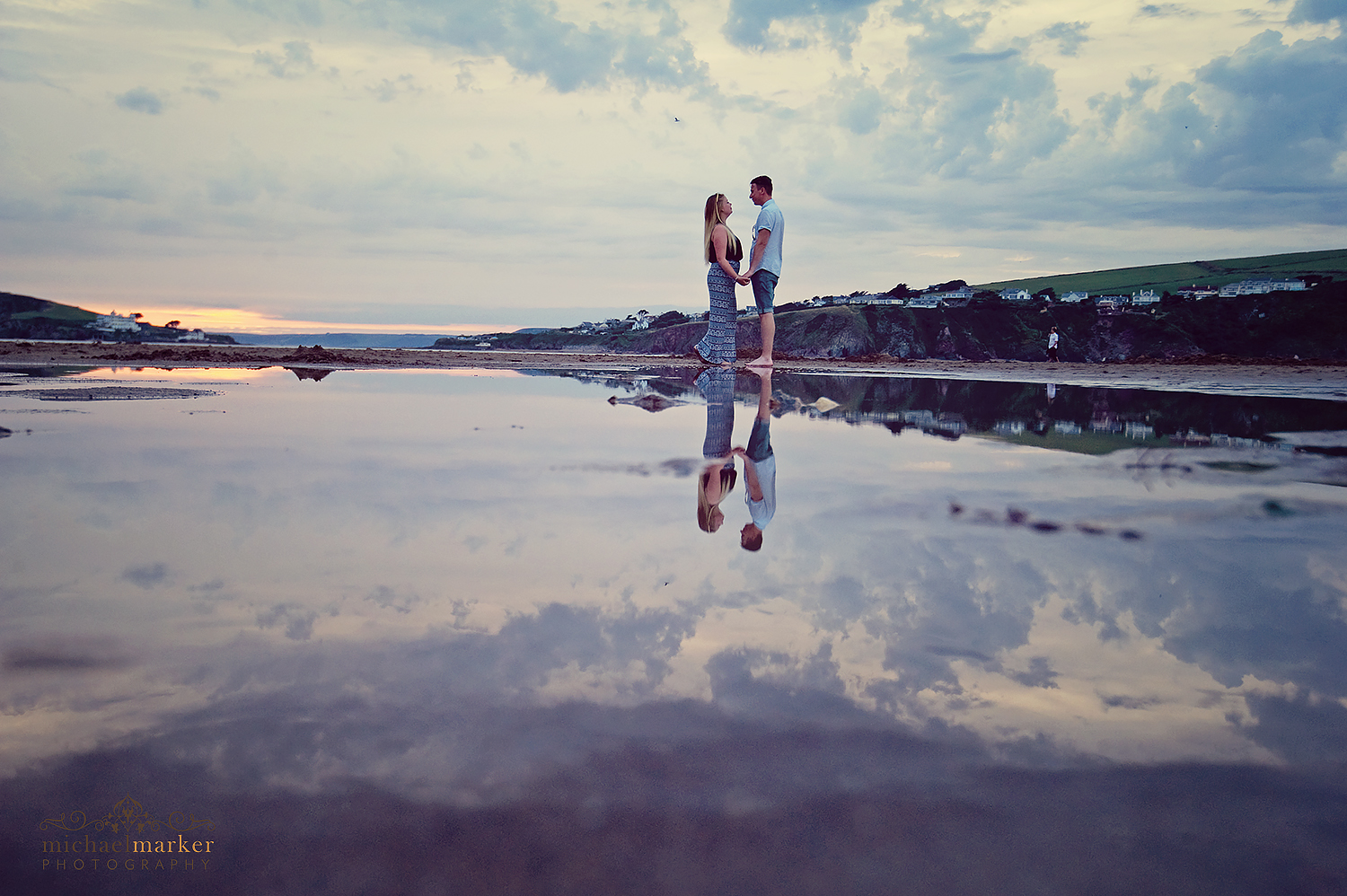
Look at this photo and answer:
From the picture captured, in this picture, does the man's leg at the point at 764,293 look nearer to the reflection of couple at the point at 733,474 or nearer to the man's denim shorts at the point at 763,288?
the man's denim shorts at the point at 763,288

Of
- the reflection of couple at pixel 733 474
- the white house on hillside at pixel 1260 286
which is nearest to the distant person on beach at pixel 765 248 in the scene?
the reflection of couple at pixel 733 474

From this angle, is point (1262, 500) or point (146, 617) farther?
point (1262, 500)

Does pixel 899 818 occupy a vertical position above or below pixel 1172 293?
below

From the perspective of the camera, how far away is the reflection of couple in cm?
340

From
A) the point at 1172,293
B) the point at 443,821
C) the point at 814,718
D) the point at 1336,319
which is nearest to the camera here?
the point at 443,821

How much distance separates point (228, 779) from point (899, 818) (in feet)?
3.63

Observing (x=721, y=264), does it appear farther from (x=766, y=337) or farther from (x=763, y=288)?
(x=766, y=337)

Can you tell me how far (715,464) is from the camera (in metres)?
4.88

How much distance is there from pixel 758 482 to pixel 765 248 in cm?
960

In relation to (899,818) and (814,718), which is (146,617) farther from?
(899,818)

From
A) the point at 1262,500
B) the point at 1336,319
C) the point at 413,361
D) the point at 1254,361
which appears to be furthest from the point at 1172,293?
the point at 1262,500

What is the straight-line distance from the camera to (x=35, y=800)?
4.37 ft

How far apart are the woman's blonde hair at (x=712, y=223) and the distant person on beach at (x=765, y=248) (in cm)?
70

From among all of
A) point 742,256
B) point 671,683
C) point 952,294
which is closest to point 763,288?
point 742,256
